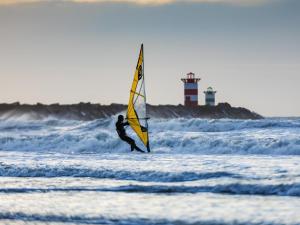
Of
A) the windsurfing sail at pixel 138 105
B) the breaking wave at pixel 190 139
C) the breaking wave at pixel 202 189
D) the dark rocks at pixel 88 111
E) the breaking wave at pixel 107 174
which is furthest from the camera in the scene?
the dark rocks at pixel 88 111

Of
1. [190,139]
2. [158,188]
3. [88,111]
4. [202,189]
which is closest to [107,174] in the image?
[158,188]

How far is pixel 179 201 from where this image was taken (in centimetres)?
956

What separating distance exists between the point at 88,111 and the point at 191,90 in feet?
24.4

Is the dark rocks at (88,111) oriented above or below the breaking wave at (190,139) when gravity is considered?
above

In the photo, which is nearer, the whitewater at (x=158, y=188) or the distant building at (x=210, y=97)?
the whitewater at (x=158, y=188)

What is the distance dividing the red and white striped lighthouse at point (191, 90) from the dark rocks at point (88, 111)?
2.41ft

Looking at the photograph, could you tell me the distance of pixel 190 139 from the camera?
20.6m

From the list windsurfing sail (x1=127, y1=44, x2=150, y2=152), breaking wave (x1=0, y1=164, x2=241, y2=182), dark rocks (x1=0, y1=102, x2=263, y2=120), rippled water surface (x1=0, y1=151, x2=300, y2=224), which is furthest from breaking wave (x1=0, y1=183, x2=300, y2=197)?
dark rocks (x1=0, y1=102, x2=263, y2=120)

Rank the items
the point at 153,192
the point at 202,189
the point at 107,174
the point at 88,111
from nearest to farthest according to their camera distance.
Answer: the point at 153,192 → the point at 202,189 → the point at 107,174 → the point at 88,111

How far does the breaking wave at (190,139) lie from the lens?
1867cm

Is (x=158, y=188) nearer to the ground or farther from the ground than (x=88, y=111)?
nearer to the ground

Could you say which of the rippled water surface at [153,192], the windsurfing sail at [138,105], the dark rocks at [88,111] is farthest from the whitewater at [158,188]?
the dark rocks at [88,111]

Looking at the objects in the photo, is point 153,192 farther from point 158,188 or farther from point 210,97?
point 210,97

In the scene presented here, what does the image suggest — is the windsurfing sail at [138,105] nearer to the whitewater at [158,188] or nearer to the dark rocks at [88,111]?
the whitewater at [158,188]
